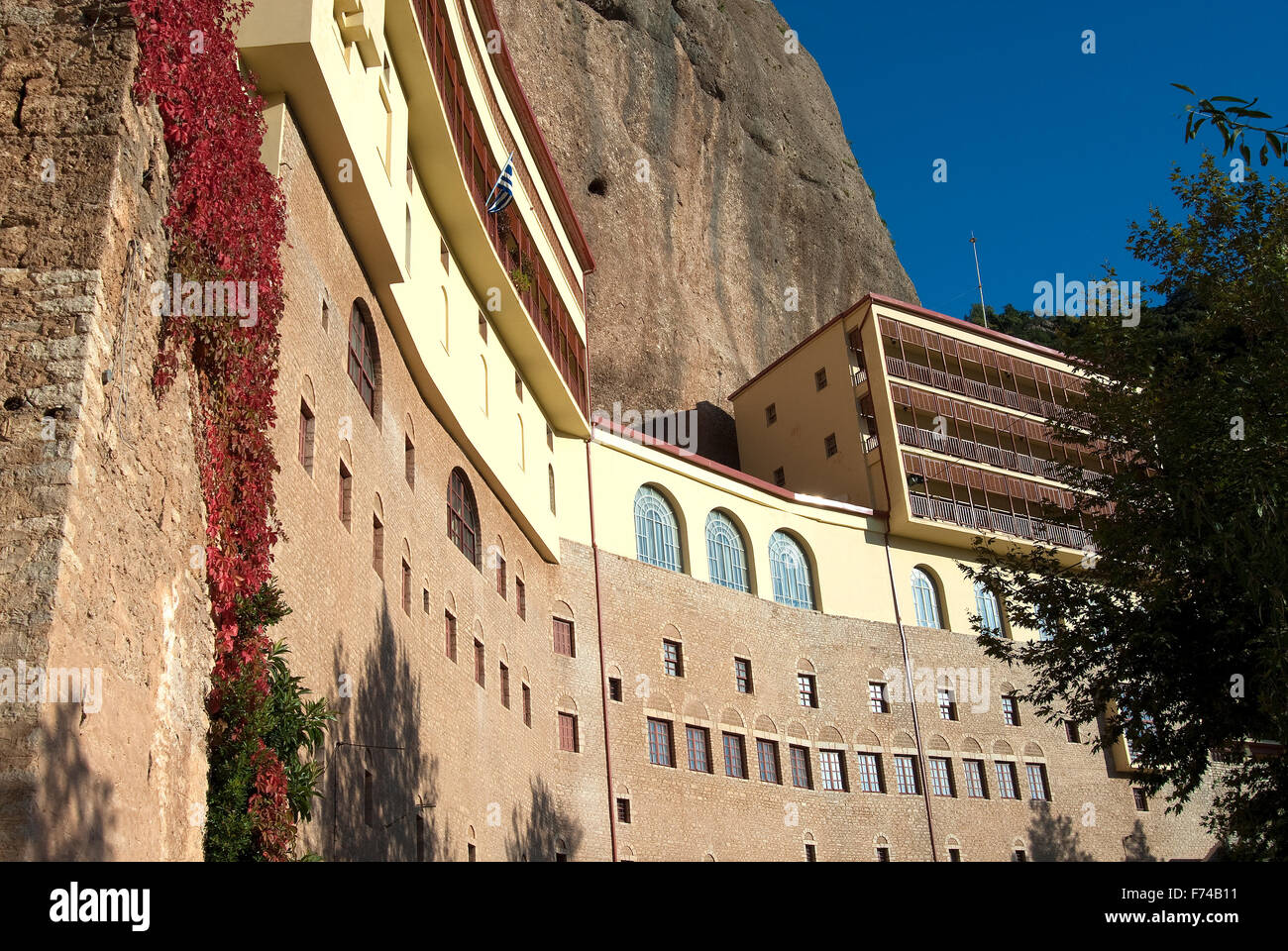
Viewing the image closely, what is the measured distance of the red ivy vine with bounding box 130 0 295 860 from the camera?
10430mm

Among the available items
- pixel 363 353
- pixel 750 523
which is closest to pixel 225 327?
pixel 363 353

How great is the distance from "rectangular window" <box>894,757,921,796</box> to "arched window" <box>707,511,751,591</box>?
21.1ft

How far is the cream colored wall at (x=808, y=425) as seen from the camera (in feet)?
127

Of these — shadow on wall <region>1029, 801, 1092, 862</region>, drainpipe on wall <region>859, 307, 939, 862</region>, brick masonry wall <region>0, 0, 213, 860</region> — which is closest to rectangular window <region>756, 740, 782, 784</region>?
drainpipe on wall <region>859, 307, 939, 862</region>

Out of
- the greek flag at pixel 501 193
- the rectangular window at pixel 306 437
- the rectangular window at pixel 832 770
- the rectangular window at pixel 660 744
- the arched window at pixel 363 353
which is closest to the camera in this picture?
the rectangular window at pixel 306 437

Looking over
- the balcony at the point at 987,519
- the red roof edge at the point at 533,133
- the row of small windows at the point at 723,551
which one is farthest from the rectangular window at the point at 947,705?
the red roof edge at the point at 533,133

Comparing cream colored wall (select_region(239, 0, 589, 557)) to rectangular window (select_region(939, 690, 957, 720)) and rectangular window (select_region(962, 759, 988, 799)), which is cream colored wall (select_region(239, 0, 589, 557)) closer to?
rectangular window (select_region(939, 690, 957, 720))

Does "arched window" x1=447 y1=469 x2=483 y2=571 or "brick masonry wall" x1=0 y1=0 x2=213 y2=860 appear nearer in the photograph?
"brick masonry wall" x1=0 y1=0 x2=213 y2=860

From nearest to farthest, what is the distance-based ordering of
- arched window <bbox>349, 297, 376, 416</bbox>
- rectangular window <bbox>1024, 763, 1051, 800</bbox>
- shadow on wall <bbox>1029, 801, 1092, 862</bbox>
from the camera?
arched window <bbox>349, 297, 376, 416</bbox> → shadow on wall <bbox>1029, 801, 1092, 862</bbox> → rectangular window <bbox>1024, 763, 1051, 800</bbox>

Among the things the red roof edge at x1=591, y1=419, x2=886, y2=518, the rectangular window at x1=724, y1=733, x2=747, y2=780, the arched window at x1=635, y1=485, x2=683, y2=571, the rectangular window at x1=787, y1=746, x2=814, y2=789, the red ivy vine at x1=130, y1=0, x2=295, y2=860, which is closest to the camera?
the red ivy vine at x1=130, y1=0, x2=295, y2=860

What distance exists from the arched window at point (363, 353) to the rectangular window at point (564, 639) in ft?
35.1

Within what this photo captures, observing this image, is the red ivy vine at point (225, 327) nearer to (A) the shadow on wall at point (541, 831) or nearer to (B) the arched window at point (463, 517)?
(B) the arched window at point (463, 517)

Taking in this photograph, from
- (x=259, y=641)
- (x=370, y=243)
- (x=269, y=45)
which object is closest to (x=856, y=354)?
(x=370, y=243)
